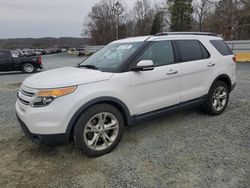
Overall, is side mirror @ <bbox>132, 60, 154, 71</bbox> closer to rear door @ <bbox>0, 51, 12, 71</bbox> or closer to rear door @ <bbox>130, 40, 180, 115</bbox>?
rear door @ <bbox>130, 40, 180, 115</bbox>

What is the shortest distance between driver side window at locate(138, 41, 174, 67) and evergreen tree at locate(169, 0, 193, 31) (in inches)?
2029

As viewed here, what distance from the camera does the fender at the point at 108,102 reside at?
311 centimetres

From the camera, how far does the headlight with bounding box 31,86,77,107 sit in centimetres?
302

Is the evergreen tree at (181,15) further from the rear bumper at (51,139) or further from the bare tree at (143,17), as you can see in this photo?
the rear bumper at (51,139)

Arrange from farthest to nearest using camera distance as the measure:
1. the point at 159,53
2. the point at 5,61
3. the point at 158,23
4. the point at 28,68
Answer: the point at 158,23
the point at 28,68
the point at 5,61
the point at 159,53

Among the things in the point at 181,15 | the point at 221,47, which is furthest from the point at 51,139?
the point at 181,15

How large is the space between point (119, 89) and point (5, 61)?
13.7 metres

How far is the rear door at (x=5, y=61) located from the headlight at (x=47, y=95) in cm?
1342

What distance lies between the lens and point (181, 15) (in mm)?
52875

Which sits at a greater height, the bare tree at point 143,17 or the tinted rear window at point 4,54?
the bare tree at point 143,17

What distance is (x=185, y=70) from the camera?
13.9ft

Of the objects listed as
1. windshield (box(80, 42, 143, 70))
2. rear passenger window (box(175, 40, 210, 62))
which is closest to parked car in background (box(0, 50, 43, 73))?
windshield (box(80, 42, 143, 70))

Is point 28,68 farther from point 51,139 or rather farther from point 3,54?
point 51,139

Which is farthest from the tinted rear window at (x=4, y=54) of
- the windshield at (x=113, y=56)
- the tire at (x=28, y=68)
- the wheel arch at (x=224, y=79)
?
the wheel arch at (x=224, y=79)
